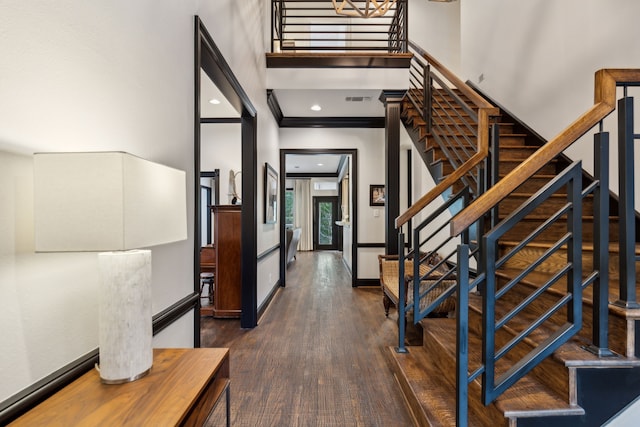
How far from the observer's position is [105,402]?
2.71 ft

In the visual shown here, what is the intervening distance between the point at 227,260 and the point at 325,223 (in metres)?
8.15

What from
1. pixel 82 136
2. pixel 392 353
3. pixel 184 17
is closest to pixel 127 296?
pixel 82 136

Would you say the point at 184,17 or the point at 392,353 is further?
the point at 392,353

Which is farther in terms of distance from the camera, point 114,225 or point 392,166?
point 392,166

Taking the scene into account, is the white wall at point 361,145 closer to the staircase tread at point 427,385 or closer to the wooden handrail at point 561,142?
the staircase tread at point 427,385

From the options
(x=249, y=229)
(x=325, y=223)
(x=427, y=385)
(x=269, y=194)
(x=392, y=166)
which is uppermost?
(x=392, y=166)

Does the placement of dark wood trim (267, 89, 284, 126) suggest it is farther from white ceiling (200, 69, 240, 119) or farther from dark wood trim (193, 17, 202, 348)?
dark wood trim (193, 17, 202, 348)

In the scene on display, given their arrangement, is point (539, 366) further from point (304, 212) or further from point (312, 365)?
point (304, 212)

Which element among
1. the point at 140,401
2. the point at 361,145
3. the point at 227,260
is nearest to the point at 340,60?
the point at 361,145

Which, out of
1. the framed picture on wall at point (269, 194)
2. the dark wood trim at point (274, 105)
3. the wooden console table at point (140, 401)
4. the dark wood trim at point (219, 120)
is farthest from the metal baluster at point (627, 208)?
Answer: the dark wood trim at point (219, 120)

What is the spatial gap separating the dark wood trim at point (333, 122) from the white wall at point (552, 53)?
1.67m

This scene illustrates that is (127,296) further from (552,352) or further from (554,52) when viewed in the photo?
(554,52)

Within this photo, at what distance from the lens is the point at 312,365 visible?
255cm

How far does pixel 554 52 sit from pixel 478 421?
10.6ft
